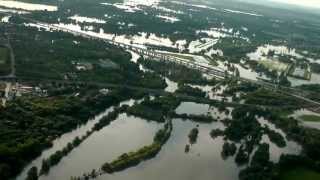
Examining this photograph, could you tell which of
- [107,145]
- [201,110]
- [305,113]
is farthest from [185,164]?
[305,113]

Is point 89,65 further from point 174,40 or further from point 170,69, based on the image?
point 174,40

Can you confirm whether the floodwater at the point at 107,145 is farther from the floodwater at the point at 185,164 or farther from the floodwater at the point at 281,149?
the floodwater at the point at 281,149

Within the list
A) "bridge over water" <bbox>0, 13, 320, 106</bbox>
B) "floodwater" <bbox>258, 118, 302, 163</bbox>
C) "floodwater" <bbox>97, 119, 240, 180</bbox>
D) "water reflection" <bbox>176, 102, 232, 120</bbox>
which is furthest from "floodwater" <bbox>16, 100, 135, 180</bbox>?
"floodwater" <bbox>258, 118, 302, 163</bbox>

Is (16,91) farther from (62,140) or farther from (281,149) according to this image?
(281,149)

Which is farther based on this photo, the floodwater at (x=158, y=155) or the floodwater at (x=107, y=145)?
the floodwater at (x=158, y=155)

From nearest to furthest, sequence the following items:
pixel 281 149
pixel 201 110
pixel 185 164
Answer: pixel 185 164
pixel 281 149
pixel 201 110

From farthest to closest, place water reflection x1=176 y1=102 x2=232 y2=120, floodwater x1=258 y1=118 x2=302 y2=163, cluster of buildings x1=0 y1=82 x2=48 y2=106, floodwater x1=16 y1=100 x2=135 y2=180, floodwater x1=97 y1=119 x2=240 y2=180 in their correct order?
water reflection x1=176 y1=102 x2=232 y2=120 < cluster of buildings x1=0 y1=82 x2=48 y2=106 < floodwater x1=258 y1=118 x2=302 y2=163 < floodwater x1=97 y1=119 x2=240 y2=180 < floodwater x1=16 y1=100 x2=135 y2=180

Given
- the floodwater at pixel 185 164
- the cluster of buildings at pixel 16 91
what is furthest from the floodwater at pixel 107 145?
the cluster of buildings at pixel 16 91

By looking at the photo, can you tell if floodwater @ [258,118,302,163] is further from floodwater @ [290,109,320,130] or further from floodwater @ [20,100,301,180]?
floodwater @ [290,109,320,130]

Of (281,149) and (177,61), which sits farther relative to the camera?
(177,61)

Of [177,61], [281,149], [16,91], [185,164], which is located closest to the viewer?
[185,164]

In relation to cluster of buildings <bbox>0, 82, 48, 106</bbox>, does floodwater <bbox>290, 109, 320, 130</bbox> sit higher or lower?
lower
